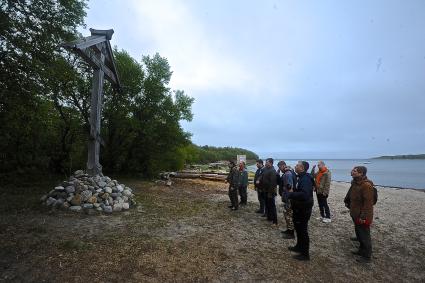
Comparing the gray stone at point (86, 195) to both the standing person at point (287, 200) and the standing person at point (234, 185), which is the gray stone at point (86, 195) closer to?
the standing person at point (234, 185)

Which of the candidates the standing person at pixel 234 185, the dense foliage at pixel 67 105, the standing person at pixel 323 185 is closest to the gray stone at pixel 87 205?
the dense foliage at pixel 67 105

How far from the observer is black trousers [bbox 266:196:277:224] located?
8742 mm

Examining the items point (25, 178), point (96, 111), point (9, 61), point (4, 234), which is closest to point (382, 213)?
point (96, 111)

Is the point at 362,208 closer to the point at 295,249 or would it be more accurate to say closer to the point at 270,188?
the point at 295,249

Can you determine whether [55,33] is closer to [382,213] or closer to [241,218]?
[241,218]

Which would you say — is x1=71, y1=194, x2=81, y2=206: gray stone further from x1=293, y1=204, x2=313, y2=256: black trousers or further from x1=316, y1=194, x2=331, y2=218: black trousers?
x1=316, y1=194, x2=331, y2=218: black trousers

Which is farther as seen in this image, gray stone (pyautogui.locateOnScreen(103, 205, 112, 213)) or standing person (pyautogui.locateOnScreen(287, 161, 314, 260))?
gray stone (pyautogui.locateOnScreen(103, 205, 112, 213))

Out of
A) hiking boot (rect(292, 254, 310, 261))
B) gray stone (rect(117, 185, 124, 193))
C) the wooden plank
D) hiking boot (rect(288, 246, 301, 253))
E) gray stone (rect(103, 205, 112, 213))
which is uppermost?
the wooden plank

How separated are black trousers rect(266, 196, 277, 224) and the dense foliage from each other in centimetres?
833

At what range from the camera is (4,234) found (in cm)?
619

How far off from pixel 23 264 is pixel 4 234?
191 centimetres

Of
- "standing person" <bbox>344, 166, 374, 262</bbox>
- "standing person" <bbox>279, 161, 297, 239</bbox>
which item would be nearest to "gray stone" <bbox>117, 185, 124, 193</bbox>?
"standing person" <bbox>279, 161, 297, 239</bbox>

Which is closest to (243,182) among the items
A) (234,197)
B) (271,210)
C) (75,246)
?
(234,197)

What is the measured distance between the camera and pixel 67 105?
17.7 meters
